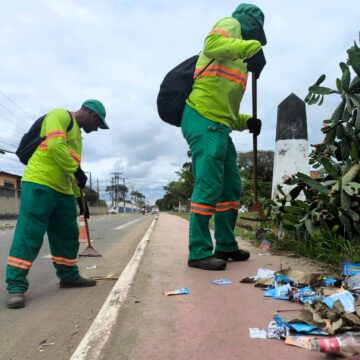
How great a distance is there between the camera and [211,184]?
339cm

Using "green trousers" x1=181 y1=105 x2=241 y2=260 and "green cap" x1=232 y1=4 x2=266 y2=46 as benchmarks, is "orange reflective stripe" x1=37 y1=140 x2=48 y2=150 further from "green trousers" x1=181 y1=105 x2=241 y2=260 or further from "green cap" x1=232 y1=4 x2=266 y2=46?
"green cap" x1=232 y1=4 x2=266 y2=46

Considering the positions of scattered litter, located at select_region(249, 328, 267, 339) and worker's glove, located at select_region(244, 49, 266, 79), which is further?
worker's glove, located at select_region(244, 49, 266, 79)

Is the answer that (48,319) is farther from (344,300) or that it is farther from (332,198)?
(332,198)

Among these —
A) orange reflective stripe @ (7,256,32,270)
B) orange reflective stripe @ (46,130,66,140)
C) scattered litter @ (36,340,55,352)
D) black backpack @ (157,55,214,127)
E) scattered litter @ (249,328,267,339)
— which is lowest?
scattered litter @ (36,340,55,352)

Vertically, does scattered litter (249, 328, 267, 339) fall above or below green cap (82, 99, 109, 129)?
below

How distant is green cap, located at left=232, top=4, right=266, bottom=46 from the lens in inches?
148

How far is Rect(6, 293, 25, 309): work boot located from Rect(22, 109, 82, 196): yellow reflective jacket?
0.86 meters

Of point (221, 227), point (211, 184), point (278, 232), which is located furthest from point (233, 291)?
point (278, 232)

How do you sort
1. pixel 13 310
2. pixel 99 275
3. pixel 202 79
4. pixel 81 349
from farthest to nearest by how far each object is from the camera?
pixel 99 275 → pixel 202 79 → pixel 13 310 → pixel 81 349

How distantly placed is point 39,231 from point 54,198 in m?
0.30

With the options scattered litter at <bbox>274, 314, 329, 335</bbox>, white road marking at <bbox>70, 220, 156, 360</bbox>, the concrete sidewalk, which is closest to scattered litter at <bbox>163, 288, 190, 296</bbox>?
the concrete sidewalk

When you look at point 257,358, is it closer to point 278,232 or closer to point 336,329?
point 336,329

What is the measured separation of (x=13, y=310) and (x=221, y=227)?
1.91m

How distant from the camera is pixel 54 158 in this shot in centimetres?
322
